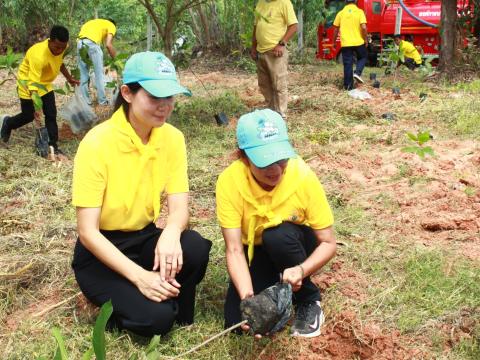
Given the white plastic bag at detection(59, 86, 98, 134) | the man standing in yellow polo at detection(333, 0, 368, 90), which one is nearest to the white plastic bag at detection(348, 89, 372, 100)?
the man standing in yellow polo at detection(333, 0, 368, 90)

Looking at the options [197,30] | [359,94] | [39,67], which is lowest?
[359,94]

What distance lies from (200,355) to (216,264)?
71 cm

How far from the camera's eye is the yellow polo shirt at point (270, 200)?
215cm

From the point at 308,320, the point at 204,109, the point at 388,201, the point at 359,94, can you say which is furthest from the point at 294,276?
the point at 359,94

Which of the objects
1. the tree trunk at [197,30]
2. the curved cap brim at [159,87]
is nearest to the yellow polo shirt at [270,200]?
the curved cap brim at [159,87]

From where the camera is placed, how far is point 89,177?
2031 millimetres

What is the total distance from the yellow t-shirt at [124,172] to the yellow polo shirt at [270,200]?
23 cm

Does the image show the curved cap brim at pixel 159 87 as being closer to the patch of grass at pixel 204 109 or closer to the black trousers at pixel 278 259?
the black trousers at pixel 278 259

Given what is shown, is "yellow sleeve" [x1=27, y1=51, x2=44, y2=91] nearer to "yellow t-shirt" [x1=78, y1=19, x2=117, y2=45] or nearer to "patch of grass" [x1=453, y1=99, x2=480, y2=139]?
"yellow t-shirt" [x1=78, y1=19, x2=117, y2=45]

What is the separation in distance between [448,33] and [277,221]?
6567mm

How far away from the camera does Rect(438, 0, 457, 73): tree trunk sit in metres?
7.69

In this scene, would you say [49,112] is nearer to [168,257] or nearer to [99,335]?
[168,257]

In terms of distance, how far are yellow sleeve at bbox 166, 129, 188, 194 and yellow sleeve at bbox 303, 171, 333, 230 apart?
49 cm

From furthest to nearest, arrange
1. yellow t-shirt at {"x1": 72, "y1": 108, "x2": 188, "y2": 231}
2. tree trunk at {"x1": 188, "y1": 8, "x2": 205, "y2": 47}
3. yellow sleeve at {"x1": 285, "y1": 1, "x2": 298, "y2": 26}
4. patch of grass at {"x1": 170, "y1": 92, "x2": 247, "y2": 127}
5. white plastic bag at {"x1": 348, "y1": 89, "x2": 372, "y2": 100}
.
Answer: tree trunk at {"x1": 188, "y1": 8, "x2": 205, "y2": 47}, white plastic bag at {"x1": 348, "y1": 89, "x2": 372, "y2": 100}, patch of grass at {"x1": 170, "y1": 92, "x2": 247, "y2": 127}, yellow sleeve at {"x1": 285, "y1": 1, "x2": 298, "y2": 26}, yellow t-shirt at {"x1": 72, "y1": 108, "x2": 188, "y2": 231}
